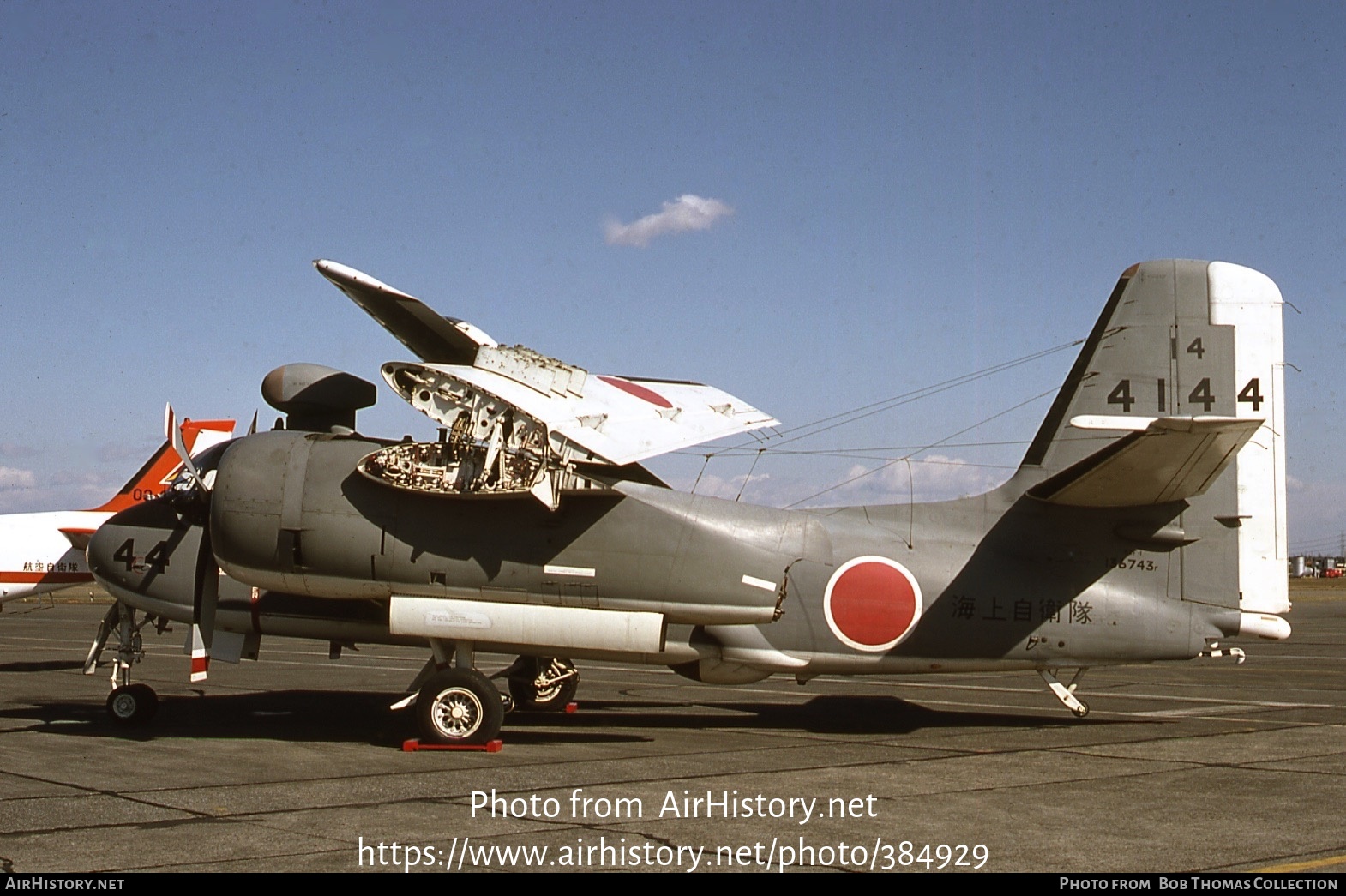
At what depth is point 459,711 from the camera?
51.8 ft

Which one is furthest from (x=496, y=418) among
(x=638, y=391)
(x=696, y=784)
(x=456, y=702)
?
(x=696, y=784)

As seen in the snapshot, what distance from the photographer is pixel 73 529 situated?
25891 millimetres

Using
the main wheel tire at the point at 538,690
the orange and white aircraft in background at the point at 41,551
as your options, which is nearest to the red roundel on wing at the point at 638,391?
the main wheel tire at the point at 538,690

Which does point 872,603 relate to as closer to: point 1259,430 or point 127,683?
point 1259,430

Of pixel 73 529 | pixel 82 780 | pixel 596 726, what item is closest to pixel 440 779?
pixel 82 780

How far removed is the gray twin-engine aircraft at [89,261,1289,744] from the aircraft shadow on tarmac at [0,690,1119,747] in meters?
0.95

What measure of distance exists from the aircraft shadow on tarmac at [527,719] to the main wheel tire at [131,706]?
0.40ft

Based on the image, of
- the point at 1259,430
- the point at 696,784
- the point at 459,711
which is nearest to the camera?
the point at 696,784

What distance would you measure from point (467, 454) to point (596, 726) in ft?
16.6

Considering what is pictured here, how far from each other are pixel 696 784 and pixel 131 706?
9.30 metres

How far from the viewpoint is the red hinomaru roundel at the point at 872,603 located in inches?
671

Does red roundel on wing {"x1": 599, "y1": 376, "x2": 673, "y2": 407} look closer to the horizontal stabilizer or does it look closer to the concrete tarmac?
the concrete tarmac

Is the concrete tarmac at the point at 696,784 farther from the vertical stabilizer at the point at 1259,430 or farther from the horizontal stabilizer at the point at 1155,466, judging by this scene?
the horizontal stabilizer at the point at 1155,466

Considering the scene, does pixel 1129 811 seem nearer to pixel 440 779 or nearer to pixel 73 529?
pixel 440 779
